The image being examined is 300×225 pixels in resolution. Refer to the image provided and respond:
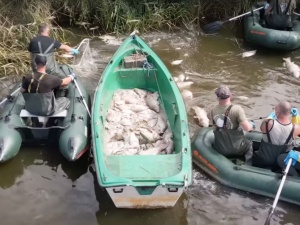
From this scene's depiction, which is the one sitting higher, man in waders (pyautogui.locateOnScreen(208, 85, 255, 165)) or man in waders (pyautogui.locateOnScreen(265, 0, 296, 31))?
man in waders (pyautogui.locateOnScreen(265, 0, 296, 31))

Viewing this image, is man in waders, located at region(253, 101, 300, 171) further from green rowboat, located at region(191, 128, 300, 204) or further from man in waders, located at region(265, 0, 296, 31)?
man in waders, located at region(265, 0, 296, 31)

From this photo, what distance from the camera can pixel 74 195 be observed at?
6.47 meters

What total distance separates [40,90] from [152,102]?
6.56 ft

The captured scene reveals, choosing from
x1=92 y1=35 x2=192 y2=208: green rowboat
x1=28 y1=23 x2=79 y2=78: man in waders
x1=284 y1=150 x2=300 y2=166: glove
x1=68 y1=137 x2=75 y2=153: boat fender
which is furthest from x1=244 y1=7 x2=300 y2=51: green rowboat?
x1=68 y1=137 x2=75 y2=153: boat fender

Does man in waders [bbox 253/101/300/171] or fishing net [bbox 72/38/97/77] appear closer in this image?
man in waders [bbox 253/101/300/171]

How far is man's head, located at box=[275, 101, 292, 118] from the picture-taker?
5757mm

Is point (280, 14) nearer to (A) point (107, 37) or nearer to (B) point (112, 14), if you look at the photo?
(B) point (112, 14)

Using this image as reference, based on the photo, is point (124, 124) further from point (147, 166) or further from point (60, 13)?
point (60, 13)

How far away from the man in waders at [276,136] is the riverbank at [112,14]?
592 cm

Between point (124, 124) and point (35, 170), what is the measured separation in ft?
5.33

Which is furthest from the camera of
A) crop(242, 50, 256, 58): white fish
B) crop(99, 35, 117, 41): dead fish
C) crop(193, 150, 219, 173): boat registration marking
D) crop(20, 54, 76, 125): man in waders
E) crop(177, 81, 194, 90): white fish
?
crop(99, 35, 117, 41): dead fish

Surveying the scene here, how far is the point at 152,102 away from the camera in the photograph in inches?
305

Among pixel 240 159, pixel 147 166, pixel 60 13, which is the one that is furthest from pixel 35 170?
pixel 60 13

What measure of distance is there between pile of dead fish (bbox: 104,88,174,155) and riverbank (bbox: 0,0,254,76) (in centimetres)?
334
